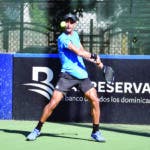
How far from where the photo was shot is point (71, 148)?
25.3 feet

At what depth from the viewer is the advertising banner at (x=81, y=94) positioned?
972 centimetres

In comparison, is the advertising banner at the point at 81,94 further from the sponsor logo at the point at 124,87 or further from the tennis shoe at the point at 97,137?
the tennis shoe at the point at 97,137

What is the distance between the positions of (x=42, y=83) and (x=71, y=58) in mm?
1948

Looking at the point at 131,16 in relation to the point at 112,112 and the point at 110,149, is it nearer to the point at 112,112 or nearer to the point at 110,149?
the point at 112,112

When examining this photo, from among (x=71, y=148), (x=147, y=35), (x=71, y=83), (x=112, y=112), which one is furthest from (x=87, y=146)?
(x=147, y=35)

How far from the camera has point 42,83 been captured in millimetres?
9875

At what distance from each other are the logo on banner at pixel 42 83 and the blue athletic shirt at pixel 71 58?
1795 millimetres

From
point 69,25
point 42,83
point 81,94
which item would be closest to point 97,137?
point 69,25

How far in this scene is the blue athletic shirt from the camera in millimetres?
7945

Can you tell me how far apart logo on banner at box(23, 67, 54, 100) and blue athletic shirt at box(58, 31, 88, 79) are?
1.80 meters

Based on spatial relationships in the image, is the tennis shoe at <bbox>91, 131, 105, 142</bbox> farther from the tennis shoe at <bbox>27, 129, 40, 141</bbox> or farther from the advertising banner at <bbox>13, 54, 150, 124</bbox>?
the advertising banner at <bbox>13, 54, 150, 124</bbox>

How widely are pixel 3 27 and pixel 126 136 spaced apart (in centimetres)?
336

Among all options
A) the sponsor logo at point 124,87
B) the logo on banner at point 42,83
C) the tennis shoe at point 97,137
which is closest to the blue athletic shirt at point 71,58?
the tennis shoe at point 97,137

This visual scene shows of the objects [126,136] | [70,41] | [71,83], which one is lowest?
[126,136]
